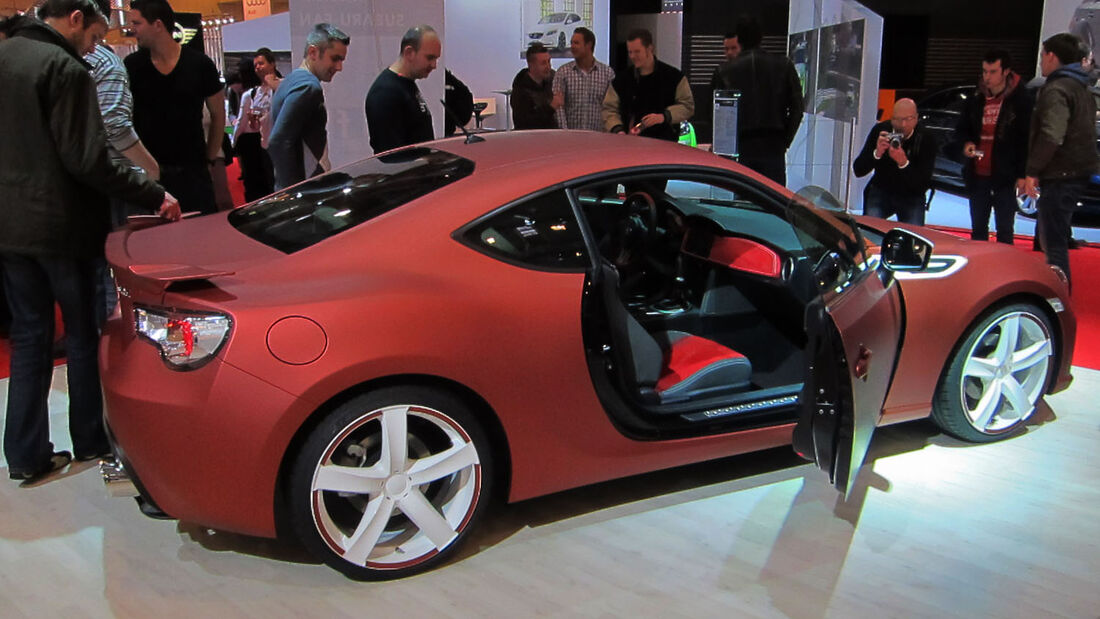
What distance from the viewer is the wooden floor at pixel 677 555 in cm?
248

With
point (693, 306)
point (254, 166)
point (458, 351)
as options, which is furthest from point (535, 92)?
point (458, 351)

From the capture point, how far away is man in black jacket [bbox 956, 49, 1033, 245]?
602 centimetres

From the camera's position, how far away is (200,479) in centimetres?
234

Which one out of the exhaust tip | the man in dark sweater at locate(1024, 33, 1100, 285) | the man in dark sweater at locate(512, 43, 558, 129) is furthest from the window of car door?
the man in dark sweater at locate(512, 43, 558, 129)

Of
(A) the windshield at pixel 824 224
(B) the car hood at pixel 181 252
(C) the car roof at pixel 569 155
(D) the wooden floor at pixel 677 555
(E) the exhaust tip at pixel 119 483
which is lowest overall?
(D) the wooden floor at pixel 677 555

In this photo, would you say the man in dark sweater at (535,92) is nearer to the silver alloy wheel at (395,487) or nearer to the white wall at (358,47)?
the white wall at (358,47)

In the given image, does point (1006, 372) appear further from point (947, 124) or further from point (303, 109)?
point (947, 124)

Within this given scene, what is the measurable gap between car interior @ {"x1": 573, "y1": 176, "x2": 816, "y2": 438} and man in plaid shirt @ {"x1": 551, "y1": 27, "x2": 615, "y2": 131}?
8.60ft

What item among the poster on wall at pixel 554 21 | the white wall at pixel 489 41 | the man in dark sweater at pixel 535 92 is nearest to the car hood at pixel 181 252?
the man in dark sweater at pixel 535 92

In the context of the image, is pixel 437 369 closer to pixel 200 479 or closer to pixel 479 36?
pixel 200 479

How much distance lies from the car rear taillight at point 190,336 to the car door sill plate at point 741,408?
1.44 meters

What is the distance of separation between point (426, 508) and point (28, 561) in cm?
124

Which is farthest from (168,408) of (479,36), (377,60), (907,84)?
(907,84)

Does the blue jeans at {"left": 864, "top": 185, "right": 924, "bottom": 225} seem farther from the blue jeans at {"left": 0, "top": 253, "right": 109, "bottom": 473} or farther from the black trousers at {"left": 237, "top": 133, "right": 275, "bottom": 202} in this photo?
the black trousers at {"left": 237, "top": 133, "right": 275, "bottom": 202}
